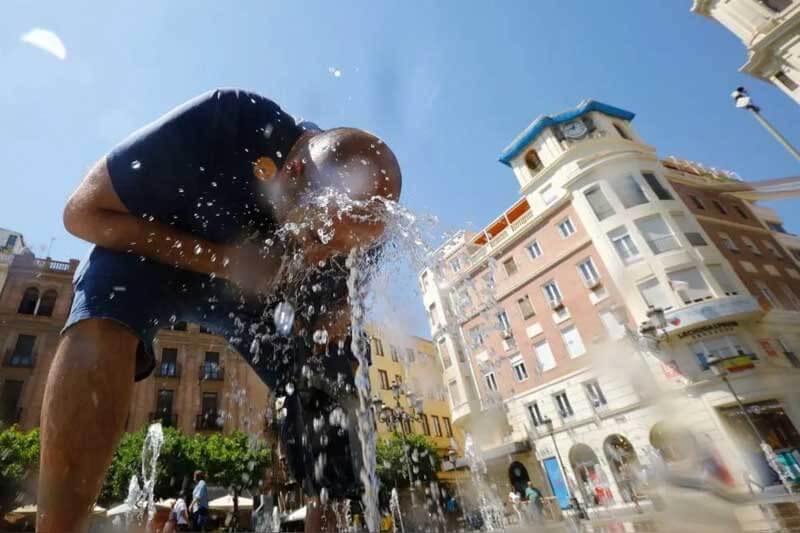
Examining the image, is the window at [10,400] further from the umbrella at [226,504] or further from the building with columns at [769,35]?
the building with columns at [769,35]

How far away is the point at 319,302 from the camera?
1604mm

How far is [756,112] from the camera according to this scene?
9.69 metres

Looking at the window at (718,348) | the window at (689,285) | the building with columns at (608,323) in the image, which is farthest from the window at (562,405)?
the window at (689,285)

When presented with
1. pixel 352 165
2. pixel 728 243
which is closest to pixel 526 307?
pixel 728 243

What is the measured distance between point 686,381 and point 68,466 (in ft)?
54.9

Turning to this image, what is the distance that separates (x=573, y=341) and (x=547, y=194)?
9.10 metres

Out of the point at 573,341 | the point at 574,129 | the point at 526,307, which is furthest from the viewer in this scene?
the point at 574,129

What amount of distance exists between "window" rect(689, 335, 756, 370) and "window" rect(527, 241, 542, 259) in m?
7.82

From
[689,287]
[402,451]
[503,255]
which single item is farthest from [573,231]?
[402,451]

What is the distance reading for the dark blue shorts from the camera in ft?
3.41

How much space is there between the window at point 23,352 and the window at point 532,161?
27850mm

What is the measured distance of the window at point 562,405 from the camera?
1594cm

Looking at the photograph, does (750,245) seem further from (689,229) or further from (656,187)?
(656,187)

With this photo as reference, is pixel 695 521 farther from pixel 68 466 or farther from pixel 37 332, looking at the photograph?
pixel 37 332
